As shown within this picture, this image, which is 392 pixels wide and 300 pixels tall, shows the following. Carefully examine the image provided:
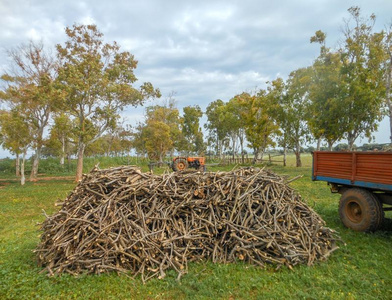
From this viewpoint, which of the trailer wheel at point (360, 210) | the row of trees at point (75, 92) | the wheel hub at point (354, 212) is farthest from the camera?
the row of trees at point (75, 92)

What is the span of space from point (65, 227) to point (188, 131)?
118 feet

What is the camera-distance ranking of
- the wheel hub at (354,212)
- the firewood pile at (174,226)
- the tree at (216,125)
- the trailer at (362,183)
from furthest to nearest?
1. the tree at (216,125)
2. the wheel hub at (354,212)
3. the trailer at (362,183)
4. the firewood pile at (174,226)

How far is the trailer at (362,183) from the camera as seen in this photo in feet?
18.2

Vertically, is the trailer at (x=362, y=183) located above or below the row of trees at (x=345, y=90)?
below

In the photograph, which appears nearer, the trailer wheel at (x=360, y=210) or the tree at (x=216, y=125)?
the trailer wheel at (x=360, y=210)

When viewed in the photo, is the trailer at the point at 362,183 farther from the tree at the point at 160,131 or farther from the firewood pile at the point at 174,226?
the tree at the point at 160,131

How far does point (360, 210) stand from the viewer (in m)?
6.30

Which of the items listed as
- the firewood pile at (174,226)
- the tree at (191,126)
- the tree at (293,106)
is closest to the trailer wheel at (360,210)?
the firewood pile at (174,226)

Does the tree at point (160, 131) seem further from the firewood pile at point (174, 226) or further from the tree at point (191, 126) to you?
the firewood pile at point (174, 226)

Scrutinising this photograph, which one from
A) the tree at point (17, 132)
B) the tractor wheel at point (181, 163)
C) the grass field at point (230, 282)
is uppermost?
the tree at point (17, 132)

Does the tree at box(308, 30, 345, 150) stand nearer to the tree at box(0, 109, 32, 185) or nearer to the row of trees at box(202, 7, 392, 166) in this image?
the row of trees at box(202, 7, 392, 166)

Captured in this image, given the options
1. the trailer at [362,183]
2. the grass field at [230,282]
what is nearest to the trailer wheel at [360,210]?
the trailer at [362,183]

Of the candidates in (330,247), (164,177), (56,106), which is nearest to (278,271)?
(330,247)

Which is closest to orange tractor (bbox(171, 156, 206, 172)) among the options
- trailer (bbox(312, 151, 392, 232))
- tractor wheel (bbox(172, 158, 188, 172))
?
tractor wheel (bbox(172, 158, 188, 172))
